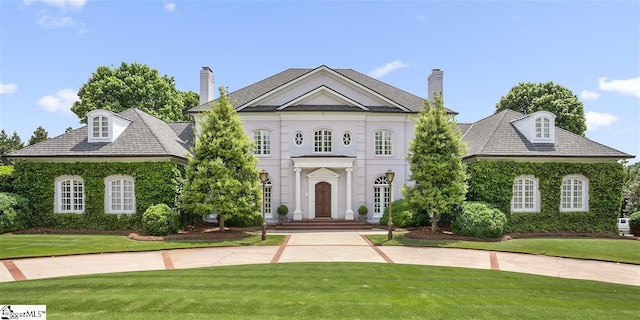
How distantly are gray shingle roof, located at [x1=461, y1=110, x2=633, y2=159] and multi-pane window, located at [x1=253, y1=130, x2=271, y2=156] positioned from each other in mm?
13098

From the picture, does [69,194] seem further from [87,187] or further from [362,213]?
[362,213]

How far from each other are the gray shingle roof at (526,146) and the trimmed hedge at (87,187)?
18.4 meters

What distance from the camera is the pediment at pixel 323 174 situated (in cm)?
2483

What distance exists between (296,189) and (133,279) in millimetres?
15038

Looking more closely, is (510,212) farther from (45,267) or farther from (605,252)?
(45,267)

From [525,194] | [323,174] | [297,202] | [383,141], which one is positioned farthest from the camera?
[383,141]

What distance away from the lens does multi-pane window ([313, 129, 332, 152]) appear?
25406 mm

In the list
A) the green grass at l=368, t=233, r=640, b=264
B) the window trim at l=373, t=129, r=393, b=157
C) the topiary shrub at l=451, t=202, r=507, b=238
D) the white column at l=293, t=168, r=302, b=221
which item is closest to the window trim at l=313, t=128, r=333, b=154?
the white column at l=293, t=168, r=302, b=221

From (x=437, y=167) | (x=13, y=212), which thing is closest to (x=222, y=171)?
(x=437, y=167)

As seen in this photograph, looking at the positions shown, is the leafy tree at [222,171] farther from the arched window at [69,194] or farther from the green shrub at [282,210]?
the arched window at [69,194]

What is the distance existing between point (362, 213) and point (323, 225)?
2.96 meters

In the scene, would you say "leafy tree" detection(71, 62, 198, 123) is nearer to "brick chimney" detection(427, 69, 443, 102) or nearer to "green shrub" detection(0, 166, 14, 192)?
"green shrub" detection(0, 166, 14, 192)

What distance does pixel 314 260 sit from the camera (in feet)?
43.2

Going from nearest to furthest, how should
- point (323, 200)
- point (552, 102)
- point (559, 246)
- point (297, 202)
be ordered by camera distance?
1. point (559, 246)
2. point (297, 202)
3. point (323, 200)
4. point (552, 102)
